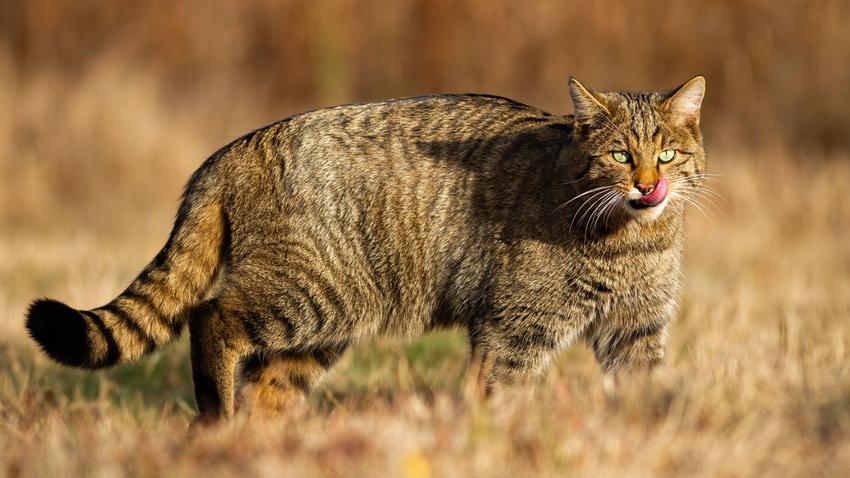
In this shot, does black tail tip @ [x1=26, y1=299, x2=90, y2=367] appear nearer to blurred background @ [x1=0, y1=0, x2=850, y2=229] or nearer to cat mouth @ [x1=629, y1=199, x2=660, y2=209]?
cat mouth @ [x1=629, y1=199, x2=660, y2=209]

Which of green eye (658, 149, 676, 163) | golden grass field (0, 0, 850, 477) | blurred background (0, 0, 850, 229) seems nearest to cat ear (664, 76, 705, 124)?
green eye (658, 149, 676, 163)

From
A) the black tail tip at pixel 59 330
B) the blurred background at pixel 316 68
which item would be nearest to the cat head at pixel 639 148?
the black tail tip at pixel 59 330

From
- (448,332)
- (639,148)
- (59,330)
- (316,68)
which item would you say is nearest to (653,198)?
(639,148)

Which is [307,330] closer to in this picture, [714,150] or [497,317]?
[497,317]

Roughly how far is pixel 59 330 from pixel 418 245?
1.37 meters

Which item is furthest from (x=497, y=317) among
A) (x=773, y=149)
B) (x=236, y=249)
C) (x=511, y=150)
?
(x=773, y=149)

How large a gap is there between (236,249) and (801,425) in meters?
2.20

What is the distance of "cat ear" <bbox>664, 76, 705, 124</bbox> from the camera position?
167 inches

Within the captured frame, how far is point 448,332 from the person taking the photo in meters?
6.38

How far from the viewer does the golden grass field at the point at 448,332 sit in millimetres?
2908

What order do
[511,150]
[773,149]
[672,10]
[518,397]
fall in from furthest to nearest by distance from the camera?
[672,10] → [773,149] → [511,150] → [518,397]

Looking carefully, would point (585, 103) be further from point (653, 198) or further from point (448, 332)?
point (448, 332)

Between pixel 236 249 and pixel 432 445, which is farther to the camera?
pixel 236 249

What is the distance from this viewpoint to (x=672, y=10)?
10.8m
